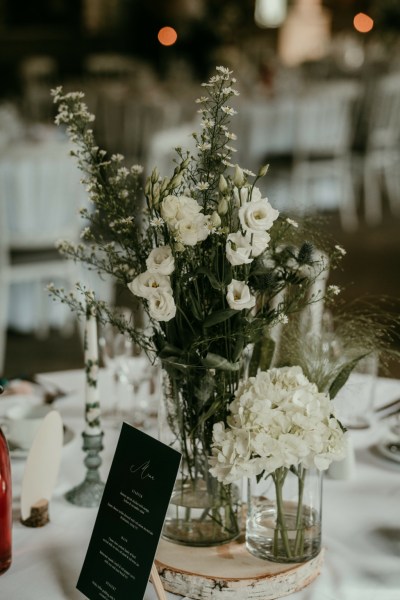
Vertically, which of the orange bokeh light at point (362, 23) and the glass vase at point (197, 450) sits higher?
the orange bokeh light at point (362, 23)

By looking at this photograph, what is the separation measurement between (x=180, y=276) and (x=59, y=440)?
0.47 meters

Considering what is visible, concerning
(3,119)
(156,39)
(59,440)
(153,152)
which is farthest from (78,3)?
(59,440)

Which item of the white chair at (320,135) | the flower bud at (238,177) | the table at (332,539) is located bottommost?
the table at (332,539)

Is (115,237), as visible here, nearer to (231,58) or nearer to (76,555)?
(76,555)

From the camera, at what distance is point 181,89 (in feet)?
24.2

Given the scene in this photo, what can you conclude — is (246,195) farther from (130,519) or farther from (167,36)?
(167,36)

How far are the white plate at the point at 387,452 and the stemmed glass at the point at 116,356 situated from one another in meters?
0.55

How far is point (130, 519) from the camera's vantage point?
1159 millimetres

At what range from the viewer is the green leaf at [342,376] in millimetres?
1258

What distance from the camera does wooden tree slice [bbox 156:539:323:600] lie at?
123 cm

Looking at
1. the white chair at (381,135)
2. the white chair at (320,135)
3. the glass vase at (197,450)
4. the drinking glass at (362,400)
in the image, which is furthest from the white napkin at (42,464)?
the white chair at (381,135)

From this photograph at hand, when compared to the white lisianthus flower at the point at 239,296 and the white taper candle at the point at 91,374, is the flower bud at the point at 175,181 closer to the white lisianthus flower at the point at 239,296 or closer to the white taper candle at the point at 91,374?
the white lisianthus flower at the point at 239,296

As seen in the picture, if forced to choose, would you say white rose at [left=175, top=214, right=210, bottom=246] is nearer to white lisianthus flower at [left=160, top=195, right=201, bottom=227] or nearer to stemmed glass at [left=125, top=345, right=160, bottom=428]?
white lisianthus flower at [left=160, top=195, right=201, bottom=227]

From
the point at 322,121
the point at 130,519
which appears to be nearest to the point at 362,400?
the point at 130,519
